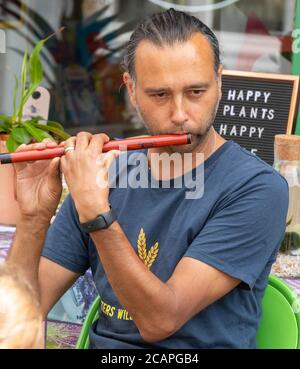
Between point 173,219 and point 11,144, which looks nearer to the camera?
point 173,219

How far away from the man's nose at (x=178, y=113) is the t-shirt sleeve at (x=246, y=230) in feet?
0.75

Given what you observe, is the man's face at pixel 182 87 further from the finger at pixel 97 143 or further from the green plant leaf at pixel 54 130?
Answer: the green plant leaf at pixel 54 130

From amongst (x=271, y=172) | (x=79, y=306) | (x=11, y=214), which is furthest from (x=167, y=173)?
(x=11, y=214)

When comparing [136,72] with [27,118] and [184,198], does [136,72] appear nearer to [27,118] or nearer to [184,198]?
[184,198]

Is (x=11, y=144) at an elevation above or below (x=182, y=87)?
below

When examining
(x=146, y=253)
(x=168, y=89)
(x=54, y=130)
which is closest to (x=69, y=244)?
(x=146, y=253)

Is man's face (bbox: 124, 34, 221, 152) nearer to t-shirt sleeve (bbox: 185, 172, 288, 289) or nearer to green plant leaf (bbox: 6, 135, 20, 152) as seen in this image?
t-shirt sleeve (bbox: 185, 172, 288, 289)

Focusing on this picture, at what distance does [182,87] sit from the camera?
2092mm

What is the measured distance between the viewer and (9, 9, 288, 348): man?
75.6 inches

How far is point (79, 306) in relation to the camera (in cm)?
279

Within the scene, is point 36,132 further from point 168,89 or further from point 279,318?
point 279,318

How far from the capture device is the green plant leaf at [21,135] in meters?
2.98

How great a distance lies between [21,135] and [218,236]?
121cm
